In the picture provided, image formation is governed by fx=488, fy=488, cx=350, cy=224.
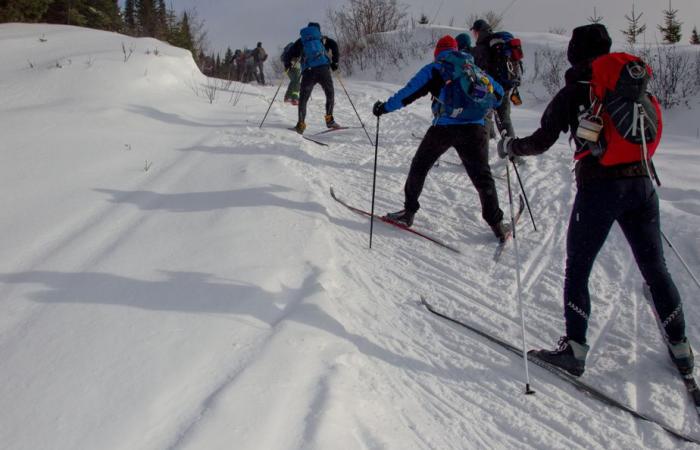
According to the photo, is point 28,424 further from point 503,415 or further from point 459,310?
point 459,310

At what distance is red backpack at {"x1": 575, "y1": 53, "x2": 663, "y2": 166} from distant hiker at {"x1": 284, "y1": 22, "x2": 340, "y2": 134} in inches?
215

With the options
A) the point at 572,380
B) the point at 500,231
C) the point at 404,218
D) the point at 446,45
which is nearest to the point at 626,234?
the point at 572,380

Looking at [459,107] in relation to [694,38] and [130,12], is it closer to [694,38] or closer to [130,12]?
[694,38]

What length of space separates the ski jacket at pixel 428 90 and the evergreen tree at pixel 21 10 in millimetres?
18027

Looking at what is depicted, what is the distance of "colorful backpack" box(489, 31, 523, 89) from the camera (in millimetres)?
5777

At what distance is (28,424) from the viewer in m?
2.01

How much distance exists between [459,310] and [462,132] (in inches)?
62.9

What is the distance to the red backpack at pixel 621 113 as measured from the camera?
240 cm

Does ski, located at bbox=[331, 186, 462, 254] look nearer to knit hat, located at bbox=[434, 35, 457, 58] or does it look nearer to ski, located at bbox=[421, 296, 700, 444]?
ski, located at bbox=[421, 296, 700, 444]

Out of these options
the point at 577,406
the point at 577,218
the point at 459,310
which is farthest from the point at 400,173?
the point at 577,406

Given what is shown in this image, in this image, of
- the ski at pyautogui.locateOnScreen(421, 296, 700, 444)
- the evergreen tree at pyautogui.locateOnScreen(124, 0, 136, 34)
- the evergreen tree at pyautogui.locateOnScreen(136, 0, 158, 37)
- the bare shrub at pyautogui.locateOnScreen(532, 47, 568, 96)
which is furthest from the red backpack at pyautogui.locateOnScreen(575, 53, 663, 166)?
the evergreen tree at pyautogui.locateOnScreen(124, 0, 136, 34)

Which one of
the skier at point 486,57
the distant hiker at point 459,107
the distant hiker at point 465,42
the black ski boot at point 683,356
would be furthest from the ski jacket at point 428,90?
the black ski boot at point 683,356

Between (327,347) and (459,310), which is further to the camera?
(459,310)

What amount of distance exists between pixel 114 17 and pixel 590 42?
3807 cm
